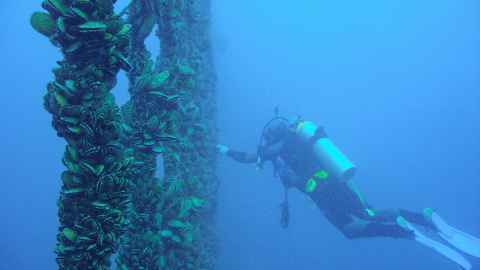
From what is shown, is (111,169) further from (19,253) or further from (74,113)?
(19,253)

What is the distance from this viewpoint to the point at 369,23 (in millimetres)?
33375

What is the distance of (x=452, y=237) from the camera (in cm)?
748

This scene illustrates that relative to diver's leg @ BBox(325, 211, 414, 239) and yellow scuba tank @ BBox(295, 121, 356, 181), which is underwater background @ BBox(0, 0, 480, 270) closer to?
diver's leg @ BBox(325, 211, 414, 239)

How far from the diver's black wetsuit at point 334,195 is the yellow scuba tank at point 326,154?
18cm

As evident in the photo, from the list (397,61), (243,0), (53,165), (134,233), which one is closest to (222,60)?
(243,0)

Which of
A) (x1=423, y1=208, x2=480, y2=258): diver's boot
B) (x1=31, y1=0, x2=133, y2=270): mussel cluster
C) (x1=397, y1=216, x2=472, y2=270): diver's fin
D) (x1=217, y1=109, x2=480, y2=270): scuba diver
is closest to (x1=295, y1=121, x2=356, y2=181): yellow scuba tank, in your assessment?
(x1=217, y1=109, x2=480, y2=270): scuba diver

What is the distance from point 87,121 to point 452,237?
27.8ft

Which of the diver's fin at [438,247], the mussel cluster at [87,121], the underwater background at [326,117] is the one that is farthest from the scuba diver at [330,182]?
the underwater background at [326,117]

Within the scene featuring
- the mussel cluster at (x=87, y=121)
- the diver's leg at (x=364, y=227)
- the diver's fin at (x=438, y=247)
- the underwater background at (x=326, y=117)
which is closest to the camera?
the mussel cluster at (x=87, y=121)

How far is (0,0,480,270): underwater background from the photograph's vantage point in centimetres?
2194

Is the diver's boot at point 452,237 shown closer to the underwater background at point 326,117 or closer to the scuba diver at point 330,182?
the scuba diver at point 330,182

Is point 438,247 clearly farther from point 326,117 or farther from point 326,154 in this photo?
point 326,117

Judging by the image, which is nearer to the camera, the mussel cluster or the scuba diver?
the mussel cluster

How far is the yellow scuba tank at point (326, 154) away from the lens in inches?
283
